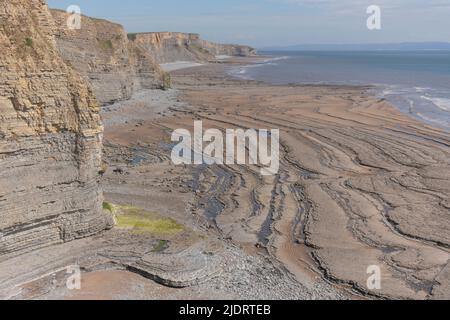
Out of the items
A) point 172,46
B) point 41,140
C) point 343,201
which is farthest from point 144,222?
point 172,46

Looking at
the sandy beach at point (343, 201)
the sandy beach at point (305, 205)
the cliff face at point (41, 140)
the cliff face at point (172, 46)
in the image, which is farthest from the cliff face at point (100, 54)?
the cliff face at point (172, 46)

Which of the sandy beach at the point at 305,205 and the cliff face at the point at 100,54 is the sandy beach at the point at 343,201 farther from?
A: the cliff face at the point at 100,54

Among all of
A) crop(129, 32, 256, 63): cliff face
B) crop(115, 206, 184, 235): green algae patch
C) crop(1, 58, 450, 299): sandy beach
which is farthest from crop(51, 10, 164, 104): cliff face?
crop(129, 32, 256, 63): cliff face

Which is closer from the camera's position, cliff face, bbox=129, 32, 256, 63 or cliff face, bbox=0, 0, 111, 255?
cliff face, bbox=0, 0, 111, 255

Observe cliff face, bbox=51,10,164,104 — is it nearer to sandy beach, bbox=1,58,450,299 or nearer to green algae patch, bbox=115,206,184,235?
sandy beach, bbox=1,58,450,299

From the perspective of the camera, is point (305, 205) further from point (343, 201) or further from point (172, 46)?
point (172, 46)
